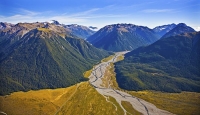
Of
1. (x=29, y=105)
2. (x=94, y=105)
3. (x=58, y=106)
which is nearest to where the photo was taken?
(x=94, y=105)

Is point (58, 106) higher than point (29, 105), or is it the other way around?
point (58, 106)

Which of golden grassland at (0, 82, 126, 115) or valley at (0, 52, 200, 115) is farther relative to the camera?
valley at (0, 52, 200, 115)

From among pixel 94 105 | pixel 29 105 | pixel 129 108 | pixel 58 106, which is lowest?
pixel 29 105

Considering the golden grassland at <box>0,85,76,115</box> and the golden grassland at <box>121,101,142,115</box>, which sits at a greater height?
the golden grassland at <box>121,101,142,115</box>

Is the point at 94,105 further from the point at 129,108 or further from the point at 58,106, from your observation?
the point at 58,106

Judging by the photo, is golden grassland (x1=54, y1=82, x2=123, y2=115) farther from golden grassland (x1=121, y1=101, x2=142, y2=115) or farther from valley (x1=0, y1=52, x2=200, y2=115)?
golden grassland (x1=121, y1=101, x2=142, y2=115)

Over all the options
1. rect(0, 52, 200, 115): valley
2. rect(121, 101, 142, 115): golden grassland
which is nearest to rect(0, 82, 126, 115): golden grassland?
rect(0, 52, 200, 115): valley

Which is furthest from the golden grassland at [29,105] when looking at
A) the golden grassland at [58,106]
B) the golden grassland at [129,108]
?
the golden grassland at [129,108]

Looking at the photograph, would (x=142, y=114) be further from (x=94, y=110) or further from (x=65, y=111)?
Answer: (x=65, y=111)

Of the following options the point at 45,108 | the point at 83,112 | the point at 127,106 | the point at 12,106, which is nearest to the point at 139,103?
the point at 127,106

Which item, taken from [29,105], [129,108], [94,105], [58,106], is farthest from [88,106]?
[29,105]

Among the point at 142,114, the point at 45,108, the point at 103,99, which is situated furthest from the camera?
the point at 103,99
